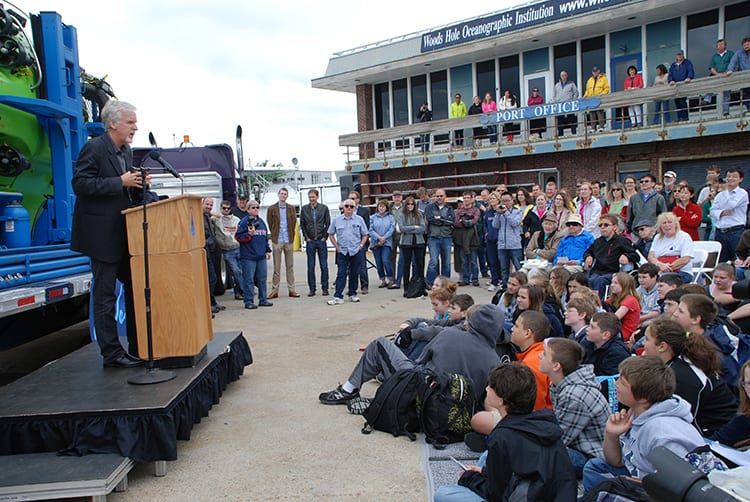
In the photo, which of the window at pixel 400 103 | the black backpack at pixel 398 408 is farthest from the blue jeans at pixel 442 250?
the window at pixel 400 103

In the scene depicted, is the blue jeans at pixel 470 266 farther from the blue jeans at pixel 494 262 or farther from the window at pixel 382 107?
the window at pixel 382 107

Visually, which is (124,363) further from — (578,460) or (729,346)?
(729,346)

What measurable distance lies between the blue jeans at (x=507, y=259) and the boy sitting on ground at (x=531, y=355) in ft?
20.0

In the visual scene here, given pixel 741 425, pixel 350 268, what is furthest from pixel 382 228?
pixel 741 425

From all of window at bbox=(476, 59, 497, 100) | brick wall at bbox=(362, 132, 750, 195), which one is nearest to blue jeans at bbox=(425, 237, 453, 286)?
brick wall at bbox=(362, 132, 750, 195)

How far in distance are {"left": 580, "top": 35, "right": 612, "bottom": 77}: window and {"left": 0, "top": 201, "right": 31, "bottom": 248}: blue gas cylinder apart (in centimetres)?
1725

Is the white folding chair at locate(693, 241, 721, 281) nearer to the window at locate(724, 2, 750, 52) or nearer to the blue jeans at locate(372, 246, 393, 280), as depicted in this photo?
the blue jeans at locate(372, 246, 393, 280)

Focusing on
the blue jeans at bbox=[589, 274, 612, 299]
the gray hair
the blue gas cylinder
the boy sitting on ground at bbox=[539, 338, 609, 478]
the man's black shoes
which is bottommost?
the boy sitting on ground at bbox=[539, 338, 609, 478]

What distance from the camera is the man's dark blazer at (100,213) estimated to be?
14.4 feet

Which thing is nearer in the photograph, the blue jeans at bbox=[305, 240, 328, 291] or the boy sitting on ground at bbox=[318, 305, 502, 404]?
the boy sitting on ground at bbox=[318, 305, 502, 404]

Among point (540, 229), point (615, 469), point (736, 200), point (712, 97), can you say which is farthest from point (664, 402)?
point (712, 97)

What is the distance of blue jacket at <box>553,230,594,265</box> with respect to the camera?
837 cm

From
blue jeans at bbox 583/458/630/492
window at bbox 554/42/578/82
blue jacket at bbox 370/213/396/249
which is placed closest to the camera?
blue jeans at bbox 583/458/630/492

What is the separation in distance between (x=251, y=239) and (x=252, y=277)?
653 millimetres
